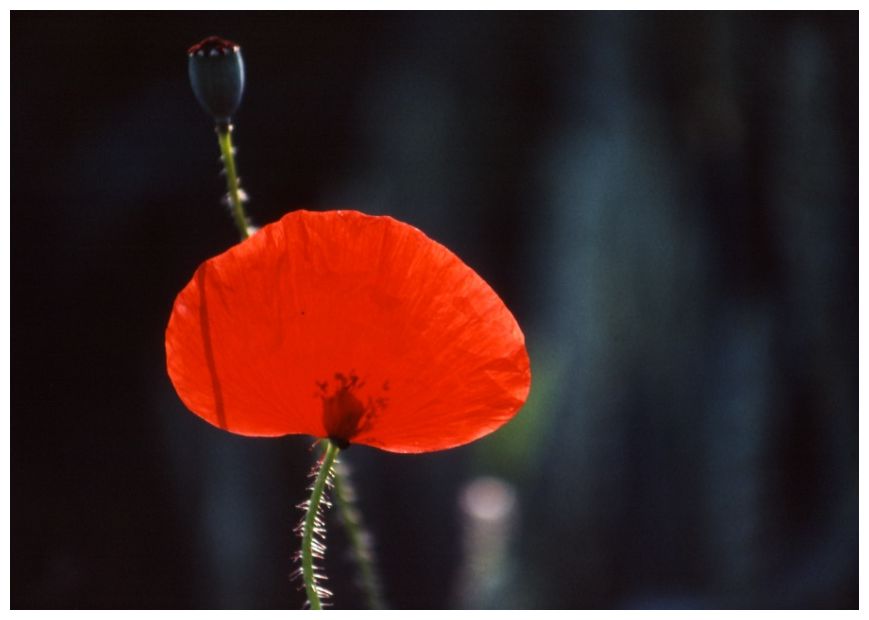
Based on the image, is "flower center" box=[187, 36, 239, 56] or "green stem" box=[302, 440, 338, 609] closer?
"green stem" box=[302, 440, 338, 609]

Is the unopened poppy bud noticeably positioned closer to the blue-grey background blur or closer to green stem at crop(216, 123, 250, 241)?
green stem at crop(216, 123, 250, 241)

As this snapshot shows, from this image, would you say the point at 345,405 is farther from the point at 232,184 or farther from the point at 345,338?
the point at 232,184

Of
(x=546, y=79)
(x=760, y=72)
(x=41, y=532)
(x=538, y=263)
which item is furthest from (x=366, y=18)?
(x=41, y=532)

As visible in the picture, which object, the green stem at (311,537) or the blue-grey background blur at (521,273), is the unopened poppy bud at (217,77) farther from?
the blue-grey background blur at (521,273)

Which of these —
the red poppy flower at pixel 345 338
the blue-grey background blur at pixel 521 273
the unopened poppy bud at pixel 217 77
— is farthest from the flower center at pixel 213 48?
the blue-grey background blur at pixel 521 273

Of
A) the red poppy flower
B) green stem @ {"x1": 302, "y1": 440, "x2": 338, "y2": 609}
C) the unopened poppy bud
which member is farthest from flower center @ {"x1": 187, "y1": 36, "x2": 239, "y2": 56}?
green stem @ {"x1": 302, "y1": 440, "x2": 338, "y2": 609}

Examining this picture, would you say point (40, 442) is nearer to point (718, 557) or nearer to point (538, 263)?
point (538, 263)

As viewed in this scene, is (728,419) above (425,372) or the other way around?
the other way around
